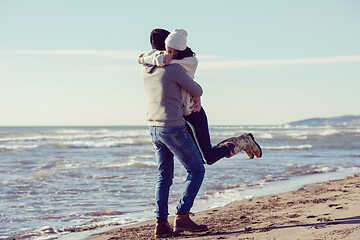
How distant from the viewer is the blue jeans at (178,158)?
383 cm

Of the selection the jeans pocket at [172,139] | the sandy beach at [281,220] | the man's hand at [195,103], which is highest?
the man's hand at [195,103]

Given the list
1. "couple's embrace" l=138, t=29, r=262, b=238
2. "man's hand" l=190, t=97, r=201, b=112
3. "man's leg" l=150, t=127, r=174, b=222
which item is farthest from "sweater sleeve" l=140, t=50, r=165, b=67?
"man's leg" l=150, t=127, r=174, b=222

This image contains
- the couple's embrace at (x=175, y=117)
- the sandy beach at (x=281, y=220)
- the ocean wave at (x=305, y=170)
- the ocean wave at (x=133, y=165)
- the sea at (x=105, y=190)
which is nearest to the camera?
the sandy beach at (x=281, y=220)

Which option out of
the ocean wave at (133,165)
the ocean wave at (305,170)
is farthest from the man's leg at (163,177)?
the ocean wave at (133,165)

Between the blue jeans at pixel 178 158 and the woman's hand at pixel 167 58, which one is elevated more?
the woman's hand at pixel 167 58

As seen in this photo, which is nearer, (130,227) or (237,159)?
(130,227)

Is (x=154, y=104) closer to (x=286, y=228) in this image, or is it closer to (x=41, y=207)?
(x=286, y=228)

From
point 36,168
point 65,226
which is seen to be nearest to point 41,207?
point 65,226

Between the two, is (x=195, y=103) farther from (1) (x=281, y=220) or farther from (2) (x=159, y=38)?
(1) (x=281, y=220)

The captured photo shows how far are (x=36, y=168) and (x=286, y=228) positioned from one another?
28.7 feet

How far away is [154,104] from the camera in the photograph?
153 inches

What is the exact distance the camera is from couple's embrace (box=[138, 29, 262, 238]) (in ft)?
12.4

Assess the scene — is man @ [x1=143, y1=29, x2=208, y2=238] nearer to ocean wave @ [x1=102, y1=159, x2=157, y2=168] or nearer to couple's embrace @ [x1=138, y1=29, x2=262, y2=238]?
couple's embrace @ [x1=138, y1=29, x2=262, y2=238]

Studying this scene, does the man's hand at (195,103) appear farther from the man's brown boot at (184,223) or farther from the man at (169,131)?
the man's brown boot at (184,223)
